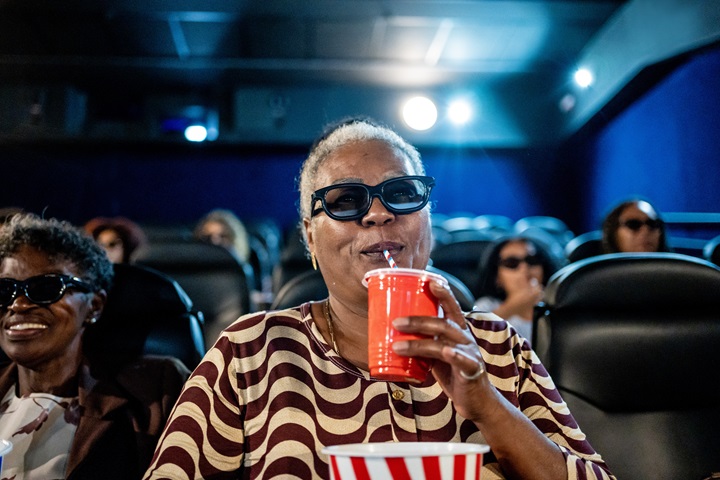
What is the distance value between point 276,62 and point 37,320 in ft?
26.8

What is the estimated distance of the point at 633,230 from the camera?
3.97 meters

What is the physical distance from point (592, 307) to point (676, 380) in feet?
0.92

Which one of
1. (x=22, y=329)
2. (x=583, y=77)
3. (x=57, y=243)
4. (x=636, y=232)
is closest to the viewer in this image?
(x=22, y=329)

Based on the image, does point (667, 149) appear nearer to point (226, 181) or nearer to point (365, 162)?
point (365, 162)

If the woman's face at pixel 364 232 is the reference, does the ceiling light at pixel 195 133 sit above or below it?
above

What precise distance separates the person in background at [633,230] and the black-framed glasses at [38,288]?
3.02 meters

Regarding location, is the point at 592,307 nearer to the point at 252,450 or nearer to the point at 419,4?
the point at 252,450

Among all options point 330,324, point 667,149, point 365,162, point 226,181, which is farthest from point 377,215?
point 226,181

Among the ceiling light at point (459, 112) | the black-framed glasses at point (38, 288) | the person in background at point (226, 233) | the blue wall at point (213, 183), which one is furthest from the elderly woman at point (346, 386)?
the blue wall at point (213, 183)

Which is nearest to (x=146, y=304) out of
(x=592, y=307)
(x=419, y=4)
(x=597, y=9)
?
(x=592, y=307)

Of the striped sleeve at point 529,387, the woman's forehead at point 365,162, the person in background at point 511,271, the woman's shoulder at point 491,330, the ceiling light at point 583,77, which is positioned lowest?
the striped sleeve at point 529,387

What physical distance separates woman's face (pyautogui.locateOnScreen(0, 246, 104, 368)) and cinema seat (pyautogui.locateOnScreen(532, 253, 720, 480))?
50.8 inches

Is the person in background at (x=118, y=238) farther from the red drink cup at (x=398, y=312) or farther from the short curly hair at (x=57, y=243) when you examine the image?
the red drink cup at (x=398, y=312)

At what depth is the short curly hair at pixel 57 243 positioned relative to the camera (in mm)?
1933
